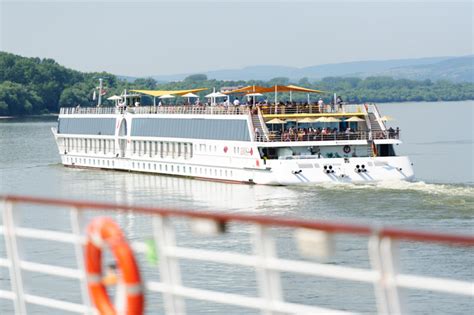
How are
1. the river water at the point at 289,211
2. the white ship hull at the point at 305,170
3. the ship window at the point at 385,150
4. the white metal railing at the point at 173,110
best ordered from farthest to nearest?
1. the white metal railing at the point at 173,110
2. the ship window at the point at 385,150
3. the white ship hull at the point at 305,170
4. the river water at the point at 289,211

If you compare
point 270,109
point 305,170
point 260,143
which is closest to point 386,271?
point 305,170

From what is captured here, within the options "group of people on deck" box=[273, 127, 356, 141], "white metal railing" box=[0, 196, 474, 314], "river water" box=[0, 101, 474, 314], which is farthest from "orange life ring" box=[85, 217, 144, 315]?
"group of people on deck" box=[273, 127, 356, 141]

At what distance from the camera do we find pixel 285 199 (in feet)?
133

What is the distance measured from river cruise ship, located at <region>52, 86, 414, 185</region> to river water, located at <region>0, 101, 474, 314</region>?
86cm

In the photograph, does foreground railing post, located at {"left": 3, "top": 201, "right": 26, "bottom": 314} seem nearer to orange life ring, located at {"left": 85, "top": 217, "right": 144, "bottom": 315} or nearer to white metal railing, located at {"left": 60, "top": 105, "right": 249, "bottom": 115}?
orange life ring, located at {"left": 85, "top": 217, "right": 144, "bottom": 315}

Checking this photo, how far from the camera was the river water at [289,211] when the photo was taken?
21.6 m

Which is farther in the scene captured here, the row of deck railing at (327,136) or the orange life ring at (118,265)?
the row of deck railing at (327,136)

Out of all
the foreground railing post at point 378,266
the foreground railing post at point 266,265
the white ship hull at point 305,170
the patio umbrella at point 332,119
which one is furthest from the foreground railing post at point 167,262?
the patio umbrella at point 332,119

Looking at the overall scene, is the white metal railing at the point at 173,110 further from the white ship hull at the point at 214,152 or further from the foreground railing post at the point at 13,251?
the foreground railing post at the point at 13,251

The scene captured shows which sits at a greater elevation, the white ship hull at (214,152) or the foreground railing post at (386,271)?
the foreground railing post at (386,271)

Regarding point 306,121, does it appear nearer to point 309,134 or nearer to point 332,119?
point 332,119

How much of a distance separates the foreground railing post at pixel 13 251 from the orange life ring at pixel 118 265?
3.69 feet

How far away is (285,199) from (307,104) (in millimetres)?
11221

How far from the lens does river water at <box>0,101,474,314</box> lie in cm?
2164
